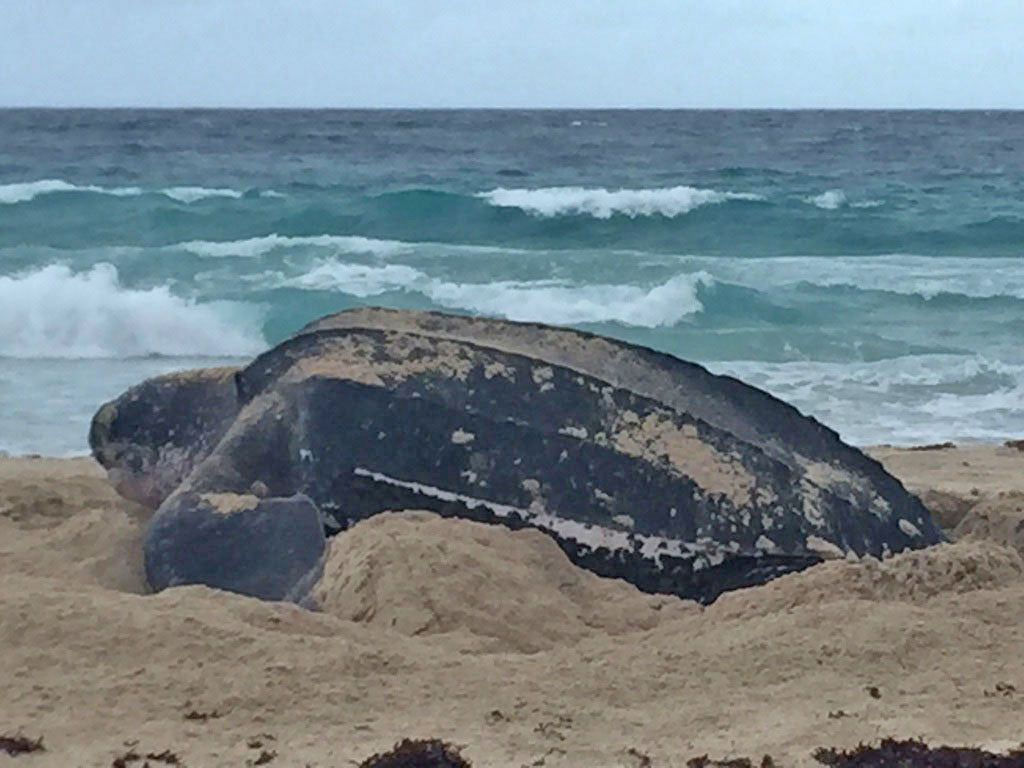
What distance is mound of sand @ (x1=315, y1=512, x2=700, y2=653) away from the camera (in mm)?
2908

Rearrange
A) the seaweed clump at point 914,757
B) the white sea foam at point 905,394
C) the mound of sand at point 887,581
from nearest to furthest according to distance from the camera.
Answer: the seaweed clump at point 914,757
the mound of sand at point 887,581
the white sea foam at point 905,394

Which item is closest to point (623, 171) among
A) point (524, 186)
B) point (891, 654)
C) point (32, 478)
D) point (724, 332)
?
point (524, 186)

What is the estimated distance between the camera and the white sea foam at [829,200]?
20297mm

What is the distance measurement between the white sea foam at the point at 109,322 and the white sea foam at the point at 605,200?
8.34 m

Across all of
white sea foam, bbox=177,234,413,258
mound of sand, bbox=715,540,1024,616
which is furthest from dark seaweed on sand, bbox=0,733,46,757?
white sea foam, bbox=177,234,413,258

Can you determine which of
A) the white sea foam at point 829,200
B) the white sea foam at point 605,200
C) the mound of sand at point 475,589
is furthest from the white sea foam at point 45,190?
the mound of sand at point 475,589

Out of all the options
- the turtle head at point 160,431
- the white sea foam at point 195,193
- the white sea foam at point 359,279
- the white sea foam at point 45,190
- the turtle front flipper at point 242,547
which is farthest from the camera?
the white sea foam at point 195,193

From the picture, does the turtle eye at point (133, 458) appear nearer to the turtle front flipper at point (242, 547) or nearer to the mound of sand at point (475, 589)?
the turtle front flipper at point (242, 547)

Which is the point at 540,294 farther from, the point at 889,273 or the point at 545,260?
the point at 889,273

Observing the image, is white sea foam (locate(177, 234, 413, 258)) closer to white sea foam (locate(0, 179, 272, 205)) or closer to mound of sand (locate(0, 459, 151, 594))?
white sea foam (locate(0, 179, 272, 205))

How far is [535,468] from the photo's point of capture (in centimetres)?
327

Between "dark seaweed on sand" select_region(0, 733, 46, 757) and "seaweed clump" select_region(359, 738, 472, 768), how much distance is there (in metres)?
0.58

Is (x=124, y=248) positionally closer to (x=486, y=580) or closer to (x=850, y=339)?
(x=850, y=339)

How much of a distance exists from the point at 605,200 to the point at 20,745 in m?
18.2
